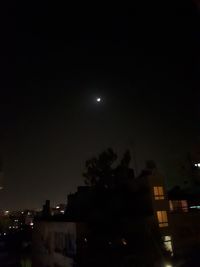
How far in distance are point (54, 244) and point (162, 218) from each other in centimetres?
1195

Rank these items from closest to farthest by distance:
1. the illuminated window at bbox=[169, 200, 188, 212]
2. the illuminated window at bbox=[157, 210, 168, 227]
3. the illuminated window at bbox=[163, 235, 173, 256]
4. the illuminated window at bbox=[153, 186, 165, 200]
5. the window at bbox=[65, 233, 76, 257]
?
1. the window at bbox=[65, 233, 76, 257]
2. the illuminated window at bbox=[163, 235, 173, 256]
3. the illuminated window at bbox=[157, 210, 168, 227]
4. the illuminated window at bbox=[153, 186, 165, 200]
5. the illuminated window at bbox=[169, 200, 188, 212]

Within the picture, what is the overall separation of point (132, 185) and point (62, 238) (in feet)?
30.4

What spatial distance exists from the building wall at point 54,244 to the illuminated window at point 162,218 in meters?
8.28

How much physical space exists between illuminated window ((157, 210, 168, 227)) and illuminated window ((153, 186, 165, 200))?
4.52 ft

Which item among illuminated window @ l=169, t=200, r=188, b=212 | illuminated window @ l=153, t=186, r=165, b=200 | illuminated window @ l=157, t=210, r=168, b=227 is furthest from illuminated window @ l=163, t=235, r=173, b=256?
illuminated window @ l=169, t=200, r=188, b=212

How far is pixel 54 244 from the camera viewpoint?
90.6ft

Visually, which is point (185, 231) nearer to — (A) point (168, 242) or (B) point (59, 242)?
(A) point (168, 242)

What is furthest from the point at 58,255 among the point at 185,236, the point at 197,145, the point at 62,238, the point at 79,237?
the point at 197,145

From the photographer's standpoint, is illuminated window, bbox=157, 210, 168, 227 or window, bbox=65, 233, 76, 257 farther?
illuminated window, bbox=157, 210, 168, 227

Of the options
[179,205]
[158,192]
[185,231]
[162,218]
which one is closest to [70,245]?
[162,218]

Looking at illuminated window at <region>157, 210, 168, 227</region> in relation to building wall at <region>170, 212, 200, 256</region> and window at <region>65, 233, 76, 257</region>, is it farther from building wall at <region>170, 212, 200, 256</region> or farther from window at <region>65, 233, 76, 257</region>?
window at <region>65, 233, 76, 257</region>

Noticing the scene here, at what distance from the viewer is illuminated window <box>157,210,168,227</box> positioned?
24922 millimetres

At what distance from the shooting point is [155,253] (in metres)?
23.2

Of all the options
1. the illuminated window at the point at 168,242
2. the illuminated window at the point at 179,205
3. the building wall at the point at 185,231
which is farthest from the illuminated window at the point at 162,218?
the illuminated window at the point at 179,205
